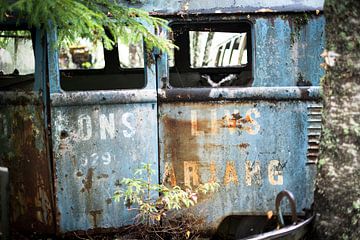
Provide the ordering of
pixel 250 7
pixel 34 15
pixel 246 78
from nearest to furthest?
pixel 34 15 → pixel 250 7 → pixel 246 78

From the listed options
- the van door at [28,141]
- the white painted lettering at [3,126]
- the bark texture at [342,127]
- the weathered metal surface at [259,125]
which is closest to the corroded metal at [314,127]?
the weathered metal surface at [259,125]

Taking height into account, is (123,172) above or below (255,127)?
below

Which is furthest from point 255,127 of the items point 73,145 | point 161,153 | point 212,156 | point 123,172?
point 73,145

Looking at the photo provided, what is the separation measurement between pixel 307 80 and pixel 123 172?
1567 mm

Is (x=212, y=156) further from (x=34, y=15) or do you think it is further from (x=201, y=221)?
(x=34, y=15)

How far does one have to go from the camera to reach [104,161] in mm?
3838

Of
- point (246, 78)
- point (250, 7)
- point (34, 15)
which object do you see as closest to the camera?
point (34, 15)

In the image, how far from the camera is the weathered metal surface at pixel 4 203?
2.84 m

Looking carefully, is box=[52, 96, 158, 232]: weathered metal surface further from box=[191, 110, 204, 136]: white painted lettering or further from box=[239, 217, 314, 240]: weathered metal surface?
box=[239, 217, 314, 240]: weathered metal surface

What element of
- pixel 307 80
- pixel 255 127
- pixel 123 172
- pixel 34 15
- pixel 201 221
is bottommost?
pixel 201 221

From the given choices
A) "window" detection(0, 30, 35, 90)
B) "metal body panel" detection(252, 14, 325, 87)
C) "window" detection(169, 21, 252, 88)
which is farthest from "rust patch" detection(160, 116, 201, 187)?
"window" detection(0, 30, 35, 90)

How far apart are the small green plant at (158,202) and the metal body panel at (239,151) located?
0.13 m

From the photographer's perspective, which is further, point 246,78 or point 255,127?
point 246,78

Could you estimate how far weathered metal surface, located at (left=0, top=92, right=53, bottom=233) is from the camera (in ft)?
12.5
